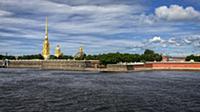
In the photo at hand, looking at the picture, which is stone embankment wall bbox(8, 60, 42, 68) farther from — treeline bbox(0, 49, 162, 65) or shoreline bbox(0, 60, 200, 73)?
treeline bbox(0, 49, 162, 65)

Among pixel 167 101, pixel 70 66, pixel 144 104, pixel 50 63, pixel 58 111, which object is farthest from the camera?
pixel 50 63

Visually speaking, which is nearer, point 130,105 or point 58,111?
point 58,111

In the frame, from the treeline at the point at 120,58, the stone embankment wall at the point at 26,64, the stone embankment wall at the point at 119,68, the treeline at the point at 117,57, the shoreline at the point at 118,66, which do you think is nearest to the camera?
the stone embankment wall at the point at 119,68

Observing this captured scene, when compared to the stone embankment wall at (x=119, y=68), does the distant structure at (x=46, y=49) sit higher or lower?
higher

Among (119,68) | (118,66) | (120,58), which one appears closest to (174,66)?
(120,58)

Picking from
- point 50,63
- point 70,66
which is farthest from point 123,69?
point 50,63

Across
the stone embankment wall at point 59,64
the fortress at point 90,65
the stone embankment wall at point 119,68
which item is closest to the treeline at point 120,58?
the fortress at point 90,65

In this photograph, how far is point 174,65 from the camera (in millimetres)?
112625

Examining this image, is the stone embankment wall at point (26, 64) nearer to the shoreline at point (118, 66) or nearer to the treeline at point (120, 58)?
the shoreline at point (118, 66)

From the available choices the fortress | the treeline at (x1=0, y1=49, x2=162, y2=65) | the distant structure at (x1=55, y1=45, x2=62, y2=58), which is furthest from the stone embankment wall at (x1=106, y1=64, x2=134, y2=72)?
the distant structure at (x1=55, y1=45, x2=62, y2=58)

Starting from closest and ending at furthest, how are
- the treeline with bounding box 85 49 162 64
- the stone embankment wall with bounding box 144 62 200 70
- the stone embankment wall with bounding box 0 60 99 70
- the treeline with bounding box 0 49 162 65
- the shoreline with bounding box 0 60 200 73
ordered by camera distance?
the shoreline with bounding box 0 60 200 73 < the stone embankment wall with bounding box 144 62 200 70 < the treeline with bounding box 85 49 162 64 < the treeline with bounding box 0 49 162 65 < the stone embankment wall with bounding box 0 60 99 70

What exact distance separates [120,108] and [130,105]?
59.4 inches

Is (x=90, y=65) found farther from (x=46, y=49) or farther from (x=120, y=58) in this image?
(x=46, y=49)

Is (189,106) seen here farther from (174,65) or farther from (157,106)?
(174,65)
